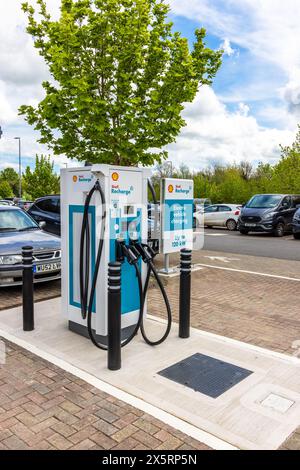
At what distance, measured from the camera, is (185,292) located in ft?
16.2

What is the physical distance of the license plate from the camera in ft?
23.2

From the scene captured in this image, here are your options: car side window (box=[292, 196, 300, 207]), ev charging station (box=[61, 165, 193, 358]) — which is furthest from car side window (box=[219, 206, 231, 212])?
ev charging station (box=[61, 165, 193, 358])

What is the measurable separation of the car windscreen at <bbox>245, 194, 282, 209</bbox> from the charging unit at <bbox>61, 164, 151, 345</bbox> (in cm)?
1457

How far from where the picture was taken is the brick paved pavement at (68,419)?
2949 millimetres

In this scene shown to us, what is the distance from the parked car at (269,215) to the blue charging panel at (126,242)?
13988 mm

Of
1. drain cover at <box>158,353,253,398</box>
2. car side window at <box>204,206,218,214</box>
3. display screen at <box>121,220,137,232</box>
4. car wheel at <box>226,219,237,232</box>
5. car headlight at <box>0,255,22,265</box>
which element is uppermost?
display screen at <box>121,220,137,232</box>

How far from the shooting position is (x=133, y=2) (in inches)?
361

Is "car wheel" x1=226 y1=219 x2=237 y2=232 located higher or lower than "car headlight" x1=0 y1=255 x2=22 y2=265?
lower

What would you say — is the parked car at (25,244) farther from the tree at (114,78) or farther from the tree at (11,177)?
the tree at (11,177)

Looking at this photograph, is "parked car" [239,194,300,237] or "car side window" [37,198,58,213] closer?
"car side window" [37,198,58,213]

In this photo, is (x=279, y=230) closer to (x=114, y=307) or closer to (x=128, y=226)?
(x=128, y=226)

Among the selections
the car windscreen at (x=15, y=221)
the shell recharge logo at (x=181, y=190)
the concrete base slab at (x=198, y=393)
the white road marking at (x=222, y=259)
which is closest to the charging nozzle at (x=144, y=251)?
the concrete base slab at (x=198, y=393)

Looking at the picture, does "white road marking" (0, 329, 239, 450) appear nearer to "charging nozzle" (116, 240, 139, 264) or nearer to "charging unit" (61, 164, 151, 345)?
"charging unit" (61, 164, 151, 345)

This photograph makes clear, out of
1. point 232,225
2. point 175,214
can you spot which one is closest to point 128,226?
point 175,214
